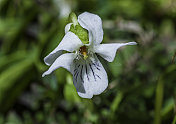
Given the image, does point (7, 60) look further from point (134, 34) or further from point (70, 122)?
point (134, 34)

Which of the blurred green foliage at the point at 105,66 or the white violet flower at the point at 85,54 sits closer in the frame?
the white violet flower at the point at 85,54

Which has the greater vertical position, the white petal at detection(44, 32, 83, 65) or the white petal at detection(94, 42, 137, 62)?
the white petal at detection(44, 32, 83, 65)

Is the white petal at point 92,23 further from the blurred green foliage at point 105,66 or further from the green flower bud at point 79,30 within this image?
the blurred green foliage at point 105,66

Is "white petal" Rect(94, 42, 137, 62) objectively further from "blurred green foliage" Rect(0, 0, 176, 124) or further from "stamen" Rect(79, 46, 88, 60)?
"blurred green foliage" Rect(0, 0, 176, 124)

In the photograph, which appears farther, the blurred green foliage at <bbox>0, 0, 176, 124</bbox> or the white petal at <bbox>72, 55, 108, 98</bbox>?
the blurred green foliage at <bbox>0, 0, 176, 124</bbox>

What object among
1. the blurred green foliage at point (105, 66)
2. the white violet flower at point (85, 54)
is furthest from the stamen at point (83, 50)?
the blurred green foliage at point (105, 66)

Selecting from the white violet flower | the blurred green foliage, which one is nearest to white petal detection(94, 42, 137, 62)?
the white violet flower

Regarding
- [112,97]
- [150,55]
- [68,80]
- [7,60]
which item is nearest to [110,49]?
[68,80]
